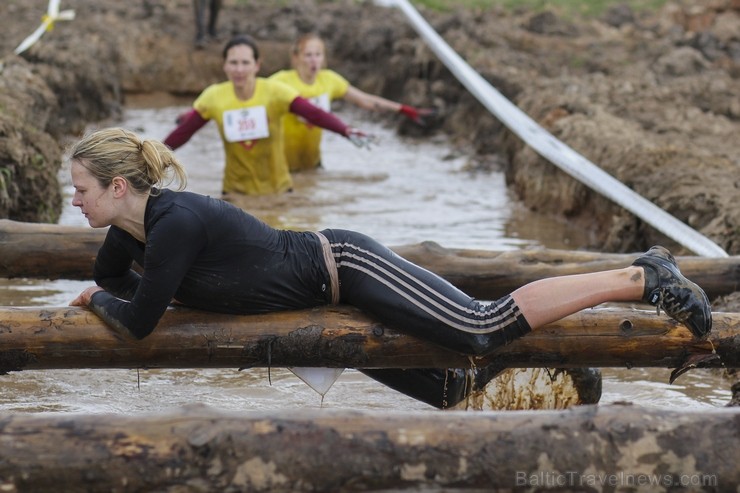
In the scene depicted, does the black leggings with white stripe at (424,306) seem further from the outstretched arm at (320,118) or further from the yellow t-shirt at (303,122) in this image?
the yellow t-shirt at (303,122)

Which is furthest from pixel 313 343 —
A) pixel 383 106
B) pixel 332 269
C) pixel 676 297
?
pixel 383 106

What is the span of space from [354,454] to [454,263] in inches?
102

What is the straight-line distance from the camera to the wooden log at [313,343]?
192 inches

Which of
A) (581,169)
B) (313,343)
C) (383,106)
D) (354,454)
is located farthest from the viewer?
(383,106)

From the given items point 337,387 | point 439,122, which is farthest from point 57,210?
point 439,122

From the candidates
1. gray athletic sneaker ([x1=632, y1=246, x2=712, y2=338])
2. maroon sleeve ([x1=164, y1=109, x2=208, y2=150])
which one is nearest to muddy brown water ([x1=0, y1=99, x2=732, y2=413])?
maroon sleeve ([x1=164, y1=109, x2=208, y2=150])

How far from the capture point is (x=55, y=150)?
32.1 feet

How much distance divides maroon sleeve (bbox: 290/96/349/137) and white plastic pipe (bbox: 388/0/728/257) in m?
1.86

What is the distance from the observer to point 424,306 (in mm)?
4828

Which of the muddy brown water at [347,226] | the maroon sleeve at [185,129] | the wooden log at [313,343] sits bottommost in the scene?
the muddy brown water at [347,226]

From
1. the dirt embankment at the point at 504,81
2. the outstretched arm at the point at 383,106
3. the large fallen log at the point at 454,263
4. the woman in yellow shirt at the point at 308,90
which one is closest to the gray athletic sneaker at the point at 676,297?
the large fallen log at the point at 454,263

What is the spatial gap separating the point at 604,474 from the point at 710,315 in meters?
1.35

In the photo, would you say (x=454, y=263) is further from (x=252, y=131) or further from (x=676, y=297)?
(x=252, y=131)

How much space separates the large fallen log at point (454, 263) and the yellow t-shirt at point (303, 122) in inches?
250
